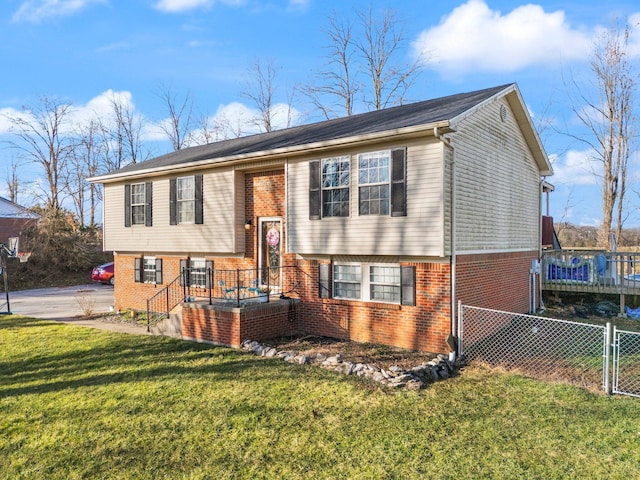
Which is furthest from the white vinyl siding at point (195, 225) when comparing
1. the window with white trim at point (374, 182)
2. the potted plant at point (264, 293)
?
the window with white trim at point (374, 182)

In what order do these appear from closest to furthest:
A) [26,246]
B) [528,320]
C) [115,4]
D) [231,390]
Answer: [231,390], [115,4], [528,320], [26,246]

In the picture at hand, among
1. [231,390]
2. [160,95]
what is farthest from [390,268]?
[160,95]

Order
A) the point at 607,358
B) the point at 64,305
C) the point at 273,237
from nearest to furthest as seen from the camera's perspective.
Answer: the point at 607,358
the point at 273,237
the point at 64,305

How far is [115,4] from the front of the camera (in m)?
10.1

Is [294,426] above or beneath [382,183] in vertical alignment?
beneath

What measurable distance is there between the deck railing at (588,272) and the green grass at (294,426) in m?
7.94

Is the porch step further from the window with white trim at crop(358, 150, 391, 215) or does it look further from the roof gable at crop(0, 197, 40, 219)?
the roof gable at crop(0, 197, 40, 219)

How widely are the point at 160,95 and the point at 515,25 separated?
28.4 metres

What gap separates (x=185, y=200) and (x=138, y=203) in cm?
230

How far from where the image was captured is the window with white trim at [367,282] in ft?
29.7

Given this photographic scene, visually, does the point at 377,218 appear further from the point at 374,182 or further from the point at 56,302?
the point at 56,302

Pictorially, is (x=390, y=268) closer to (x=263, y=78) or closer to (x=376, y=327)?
(x=376, y=327)

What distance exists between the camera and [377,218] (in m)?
8.80

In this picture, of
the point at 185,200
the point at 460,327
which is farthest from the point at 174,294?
the point at 460,327
